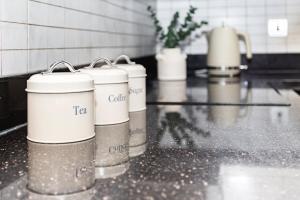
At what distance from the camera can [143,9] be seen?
2041 mm

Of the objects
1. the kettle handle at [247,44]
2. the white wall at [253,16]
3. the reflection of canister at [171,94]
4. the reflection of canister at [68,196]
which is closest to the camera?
the reflection of canister at [68,196]

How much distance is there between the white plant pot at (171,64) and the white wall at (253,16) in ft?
1.45

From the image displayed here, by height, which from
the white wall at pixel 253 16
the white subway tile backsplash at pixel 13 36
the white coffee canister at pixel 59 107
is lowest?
the white coffee canister at pixel 59 107

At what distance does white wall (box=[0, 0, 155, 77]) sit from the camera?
0.80 meters

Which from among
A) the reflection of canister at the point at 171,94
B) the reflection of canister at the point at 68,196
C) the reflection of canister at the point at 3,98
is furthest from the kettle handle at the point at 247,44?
the reflection of canister at the point at 68,196

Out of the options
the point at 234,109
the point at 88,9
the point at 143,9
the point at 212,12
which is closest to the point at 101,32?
the point at 88,9

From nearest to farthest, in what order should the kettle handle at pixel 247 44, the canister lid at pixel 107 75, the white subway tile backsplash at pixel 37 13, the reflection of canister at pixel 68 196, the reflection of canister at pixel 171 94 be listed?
the reflection of canister at pixel 68 196 → the canister lid at pixel 107 75 → the white subway tile backsplash at pixel 37 13 → the reflection of canister at pixel 171 94 → the kettle handle at pixel 247 44

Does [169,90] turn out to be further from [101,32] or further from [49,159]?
[49,159]

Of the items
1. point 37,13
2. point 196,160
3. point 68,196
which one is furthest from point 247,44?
point 68,196

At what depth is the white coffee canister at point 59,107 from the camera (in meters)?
0.60

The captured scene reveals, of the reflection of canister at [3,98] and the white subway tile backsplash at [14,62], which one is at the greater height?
the white subway tile backsplash at [14,62]

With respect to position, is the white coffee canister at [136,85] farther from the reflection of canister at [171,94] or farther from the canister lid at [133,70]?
the reflection of canister at [171,94]

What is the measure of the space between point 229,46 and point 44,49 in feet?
4.23

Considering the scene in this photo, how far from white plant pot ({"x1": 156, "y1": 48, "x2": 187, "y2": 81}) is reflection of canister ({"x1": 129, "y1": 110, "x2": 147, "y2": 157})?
0.97 meters
